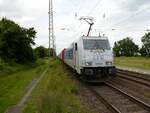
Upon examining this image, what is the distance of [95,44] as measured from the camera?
19.6m

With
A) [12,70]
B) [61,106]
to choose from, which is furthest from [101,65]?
[12,70]

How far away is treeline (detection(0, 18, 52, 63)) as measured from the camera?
162ft

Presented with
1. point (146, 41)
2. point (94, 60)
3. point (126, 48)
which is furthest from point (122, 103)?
point (126, 48)

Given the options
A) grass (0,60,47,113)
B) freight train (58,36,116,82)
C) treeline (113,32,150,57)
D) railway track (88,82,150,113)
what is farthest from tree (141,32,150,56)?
railway track (88,82,150,113)

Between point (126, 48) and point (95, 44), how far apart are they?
119 m

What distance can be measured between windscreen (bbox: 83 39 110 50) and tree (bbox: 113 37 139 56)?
116215 mm

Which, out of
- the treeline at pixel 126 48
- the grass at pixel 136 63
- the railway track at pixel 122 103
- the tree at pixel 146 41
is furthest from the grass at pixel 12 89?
the treeline at pixel 126 48

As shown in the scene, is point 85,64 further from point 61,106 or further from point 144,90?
point 61,106

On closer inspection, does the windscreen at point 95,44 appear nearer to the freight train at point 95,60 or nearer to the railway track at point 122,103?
the freight train at point 95,60

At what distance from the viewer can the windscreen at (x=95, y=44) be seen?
63.5 ft

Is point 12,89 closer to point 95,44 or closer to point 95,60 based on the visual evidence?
point 95,60

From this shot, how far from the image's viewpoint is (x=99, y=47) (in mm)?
19484

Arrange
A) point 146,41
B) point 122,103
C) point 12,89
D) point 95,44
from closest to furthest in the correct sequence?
point 122,103 → point 95,44 → point 12,89 → point 146,41

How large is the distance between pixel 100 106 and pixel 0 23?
4372 cm
